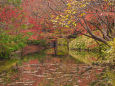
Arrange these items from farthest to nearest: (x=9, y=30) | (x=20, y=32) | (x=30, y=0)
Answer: (x=30, y=0)
(x=20, y=32)
(x=9, y=30)

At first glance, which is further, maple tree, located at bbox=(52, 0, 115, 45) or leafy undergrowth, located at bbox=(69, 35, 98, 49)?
leafy undergrowth, located at bbox=(69, 35, 98, 49)

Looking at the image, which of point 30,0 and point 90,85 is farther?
point 30,0

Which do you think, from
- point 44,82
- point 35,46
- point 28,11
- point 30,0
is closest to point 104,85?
point 44,82

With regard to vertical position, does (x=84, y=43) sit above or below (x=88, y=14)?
below

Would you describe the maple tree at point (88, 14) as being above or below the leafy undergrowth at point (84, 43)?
above

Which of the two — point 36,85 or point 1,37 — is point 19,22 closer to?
point 1,37

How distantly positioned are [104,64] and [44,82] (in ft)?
20.0

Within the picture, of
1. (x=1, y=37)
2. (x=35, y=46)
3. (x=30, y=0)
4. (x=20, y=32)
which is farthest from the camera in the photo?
(x=35, y=46)

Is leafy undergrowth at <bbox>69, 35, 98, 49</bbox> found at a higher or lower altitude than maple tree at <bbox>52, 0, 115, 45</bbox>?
lower

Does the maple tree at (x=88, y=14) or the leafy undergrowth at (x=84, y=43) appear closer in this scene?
the maple tree at (x=88, y=14)

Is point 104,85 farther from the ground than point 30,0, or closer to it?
closer to it

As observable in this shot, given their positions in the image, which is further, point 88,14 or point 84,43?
point 84,43

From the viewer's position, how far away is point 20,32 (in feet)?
94.0

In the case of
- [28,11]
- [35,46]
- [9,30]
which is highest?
[28,11]
